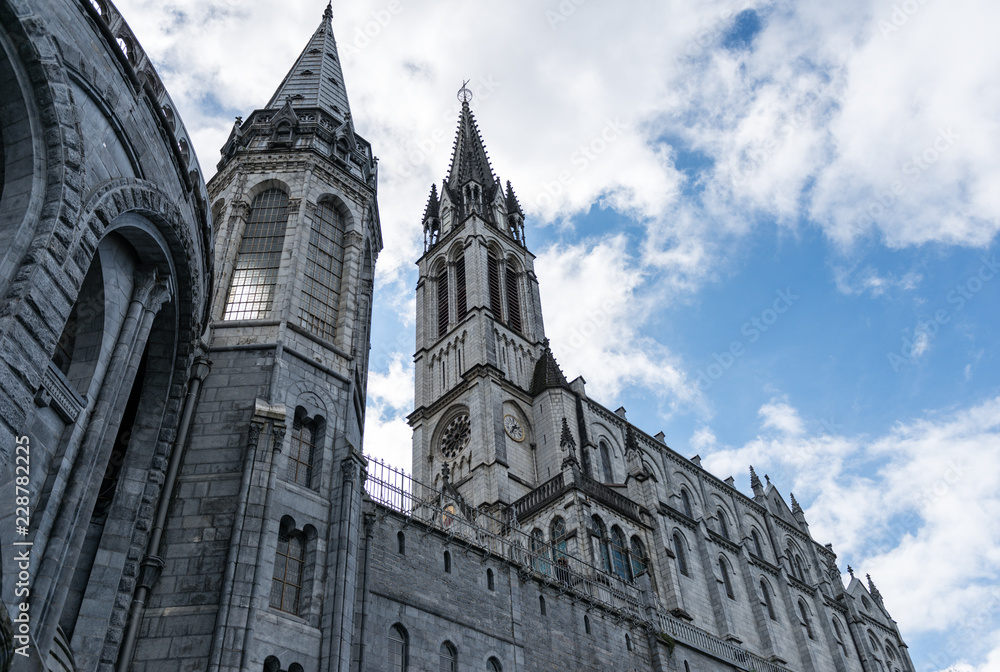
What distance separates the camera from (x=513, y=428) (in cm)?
4409

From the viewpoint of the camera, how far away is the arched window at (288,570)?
1595 cm

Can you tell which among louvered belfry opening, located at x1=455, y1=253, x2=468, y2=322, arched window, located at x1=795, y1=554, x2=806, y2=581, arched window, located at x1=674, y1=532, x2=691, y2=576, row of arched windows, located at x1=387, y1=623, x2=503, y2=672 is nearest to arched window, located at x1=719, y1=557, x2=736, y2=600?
arched window, located at x1=674, y1=532, x2=691, y2=576

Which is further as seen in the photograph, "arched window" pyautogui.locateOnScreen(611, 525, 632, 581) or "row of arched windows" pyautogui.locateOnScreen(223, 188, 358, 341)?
"arched window" pyautogui.locateOnScreen(611, 525, 632, 581)

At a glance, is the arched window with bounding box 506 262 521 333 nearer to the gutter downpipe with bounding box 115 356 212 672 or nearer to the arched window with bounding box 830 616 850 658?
the arched window with bounding box 830 616 850 658

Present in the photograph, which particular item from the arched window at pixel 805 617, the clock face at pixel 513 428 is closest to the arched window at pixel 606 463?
the clock face at pixel 513 428

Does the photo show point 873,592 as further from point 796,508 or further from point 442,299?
point 442,299

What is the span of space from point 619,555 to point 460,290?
23.0 meters

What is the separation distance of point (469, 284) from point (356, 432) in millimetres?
31527

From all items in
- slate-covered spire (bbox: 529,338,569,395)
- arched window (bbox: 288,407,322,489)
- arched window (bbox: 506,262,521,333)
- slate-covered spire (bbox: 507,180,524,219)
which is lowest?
arched window (bbox: 288,407,322,489)

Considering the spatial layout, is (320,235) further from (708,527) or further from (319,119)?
(708,527)

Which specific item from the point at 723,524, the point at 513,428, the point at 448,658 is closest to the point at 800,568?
the point at 723,524

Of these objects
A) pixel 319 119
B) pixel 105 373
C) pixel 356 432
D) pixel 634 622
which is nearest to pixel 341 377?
pixel 356 432

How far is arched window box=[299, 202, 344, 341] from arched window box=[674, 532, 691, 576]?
2523 centimetres

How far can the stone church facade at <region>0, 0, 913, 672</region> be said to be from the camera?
11.3 m
